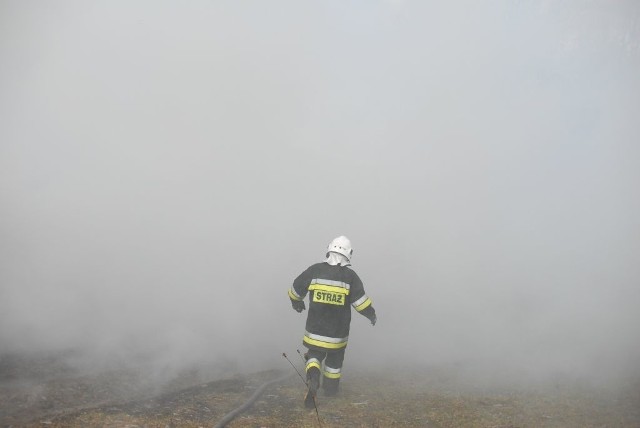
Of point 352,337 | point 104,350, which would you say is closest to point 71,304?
point 104,350

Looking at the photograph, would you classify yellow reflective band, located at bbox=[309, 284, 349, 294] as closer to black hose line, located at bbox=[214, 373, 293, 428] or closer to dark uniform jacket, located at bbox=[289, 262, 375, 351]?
dark uniform jacket, located at bbox=[289, 262, 375, 351]

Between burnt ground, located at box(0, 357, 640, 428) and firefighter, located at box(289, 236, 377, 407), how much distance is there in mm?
392

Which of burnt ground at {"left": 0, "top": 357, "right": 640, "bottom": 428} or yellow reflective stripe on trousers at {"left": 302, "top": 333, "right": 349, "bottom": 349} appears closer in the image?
burnt ground at {"left": 0, "top": 357, "right": 640, "bottom": 428}

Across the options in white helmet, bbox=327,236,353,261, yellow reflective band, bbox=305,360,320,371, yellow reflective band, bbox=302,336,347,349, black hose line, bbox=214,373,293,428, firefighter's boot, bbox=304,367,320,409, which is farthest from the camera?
white helmet, bbox=327,236,353,261

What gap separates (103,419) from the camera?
13.4 ft

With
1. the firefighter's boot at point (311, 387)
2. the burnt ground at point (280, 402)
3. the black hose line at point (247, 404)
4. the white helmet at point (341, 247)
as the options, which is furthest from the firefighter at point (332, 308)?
the black hose line at point (247, 404)

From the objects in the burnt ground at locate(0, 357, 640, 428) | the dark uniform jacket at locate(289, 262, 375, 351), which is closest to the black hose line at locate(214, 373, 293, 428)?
the burnt ground at locate(0, 357, 640, 428)

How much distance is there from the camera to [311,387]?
5.06 m

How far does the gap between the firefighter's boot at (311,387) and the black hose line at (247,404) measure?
19.0 inches

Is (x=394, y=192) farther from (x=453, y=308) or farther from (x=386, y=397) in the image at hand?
(x=386, y=397)

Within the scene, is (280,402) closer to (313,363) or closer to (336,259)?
(313,363)

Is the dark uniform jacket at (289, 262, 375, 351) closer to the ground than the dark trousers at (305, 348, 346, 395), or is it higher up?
higher up

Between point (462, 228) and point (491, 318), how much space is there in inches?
104

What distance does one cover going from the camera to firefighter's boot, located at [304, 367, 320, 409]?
16.3ft
